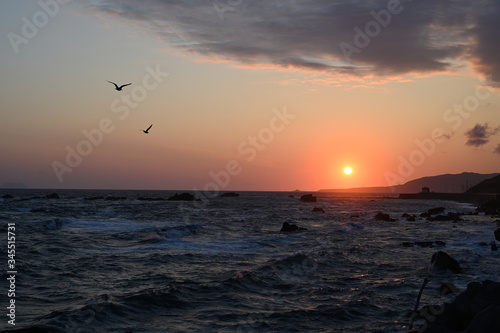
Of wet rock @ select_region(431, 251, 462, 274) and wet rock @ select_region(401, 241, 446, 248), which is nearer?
wet rock @ select_region(431, 251, 462, 274)

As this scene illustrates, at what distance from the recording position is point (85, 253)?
2655cm

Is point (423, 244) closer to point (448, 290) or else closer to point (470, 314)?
point (448, 290)

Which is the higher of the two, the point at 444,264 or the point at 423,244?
the point at 444,264

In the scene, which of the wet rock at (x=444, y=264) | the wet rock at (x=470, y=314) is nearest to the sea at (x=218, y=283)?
the wet rock at (x=444, y=264)

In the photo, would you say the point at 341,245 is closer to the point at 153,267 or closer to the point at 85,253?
the point at 153,267

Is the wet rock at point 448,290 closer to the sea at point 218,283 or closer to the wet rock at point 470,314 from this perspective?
the sea at point 218,283

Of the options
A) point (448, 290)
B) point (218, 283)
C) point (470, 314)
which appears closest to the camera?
point (470, 314)

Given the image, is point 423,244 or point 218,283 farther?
point 423,244

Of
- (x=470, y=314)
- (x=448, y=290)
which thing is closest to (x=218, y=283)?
(x=448, y=290)

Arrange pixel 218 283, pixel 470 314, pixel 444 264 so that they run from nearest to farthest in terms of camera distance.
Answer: pixel 470 314 < pixel 218 283 < pixel 444 264

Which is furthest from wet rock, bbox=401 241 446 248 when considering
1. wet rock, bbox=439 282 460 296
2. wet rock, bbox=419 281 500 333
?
wet rock, bbox=419 281 500 333

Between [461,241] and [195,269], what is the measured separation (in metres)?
22.3

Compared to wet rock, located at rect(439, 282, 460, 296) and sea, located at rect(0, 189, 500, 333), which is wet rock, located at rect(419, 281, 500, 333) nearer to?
sea, located at rect(0, 189, 500, 333)

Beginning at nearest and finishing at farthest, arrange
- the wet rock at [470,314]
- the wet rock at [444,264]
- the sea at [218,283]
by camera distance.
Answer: the wet rock at [470,314] < the sea at [218,283] < the wet rock at [444,264]
